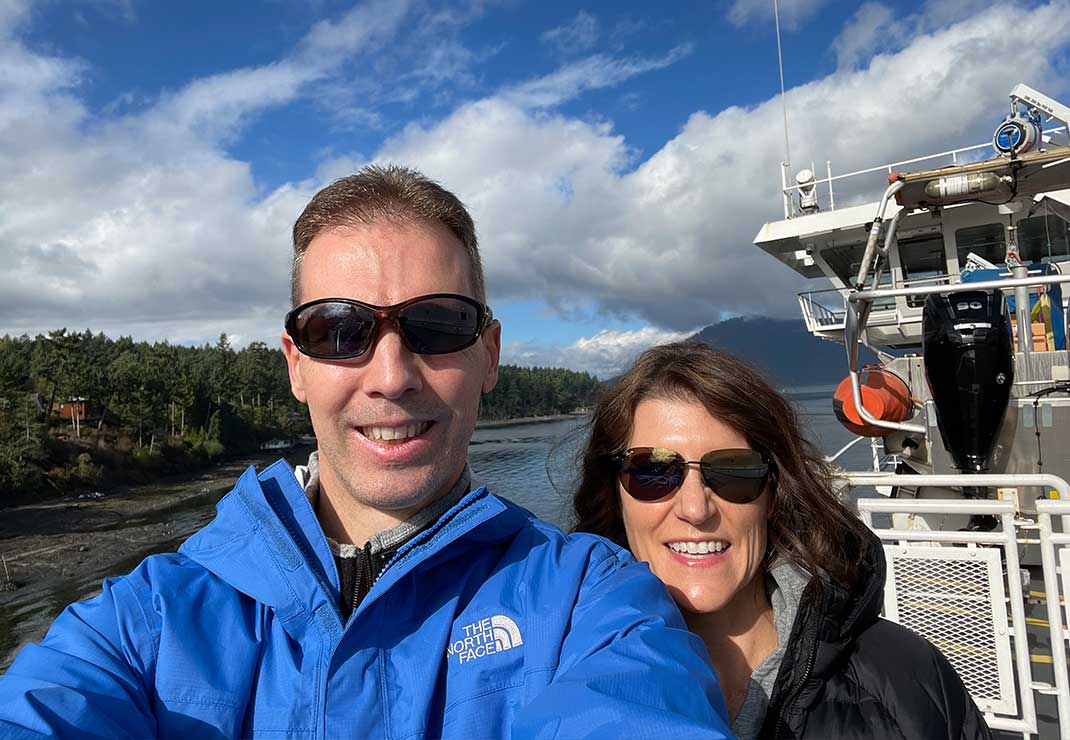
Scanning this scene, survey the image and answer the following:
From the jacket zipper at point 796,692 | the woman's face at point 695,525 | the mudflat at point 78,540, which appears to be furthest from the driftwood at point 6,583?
the jacket zipper at point 796,692

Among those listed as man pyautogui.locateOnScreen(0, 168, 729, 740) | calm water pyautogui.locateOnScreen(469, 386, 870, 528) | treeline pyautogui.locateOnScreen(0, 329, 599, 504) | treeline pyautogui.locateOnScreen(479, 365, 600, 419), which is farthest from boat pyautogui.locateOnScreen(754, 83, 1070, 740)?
treeline pyautogui.locateOnScreen(479, 365, 600, 419)

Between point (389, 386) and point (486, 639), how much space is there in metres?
0.58

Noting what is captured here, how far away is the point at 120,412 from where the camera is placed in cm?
4769

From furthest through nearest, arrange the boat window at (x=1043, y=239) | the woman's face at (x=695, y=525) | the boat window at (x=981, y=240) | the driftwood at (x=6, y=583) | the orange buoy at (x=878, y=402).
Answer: the driftwood at (x=6, y=583) < the boat window at (x=1043, y=239) < the boat window at (x=981, y=240) < the orange buoy at (x=878, y=402) < the woman's face at (x=695, y=525)

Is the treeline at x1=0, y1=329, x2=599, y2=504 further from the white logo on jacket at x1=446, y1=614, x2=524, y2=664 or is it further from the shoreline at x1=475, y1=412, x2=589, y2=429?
the white logo on jacket at x1=446, y1=614, x2=524, y2=664

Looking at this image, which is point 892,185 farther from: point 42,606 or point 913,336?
point 42,606

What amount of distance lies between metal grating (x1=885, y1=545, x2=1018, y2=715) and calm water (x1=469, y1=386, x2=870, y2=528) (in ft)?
2.39

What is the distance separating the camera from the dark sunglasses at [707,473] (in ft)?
6.46

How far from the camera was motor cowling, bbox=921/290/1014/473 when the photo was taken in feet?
17.5

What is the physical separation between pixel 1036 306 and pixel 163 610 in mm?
10641

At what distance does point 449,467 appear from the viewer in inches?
60.5

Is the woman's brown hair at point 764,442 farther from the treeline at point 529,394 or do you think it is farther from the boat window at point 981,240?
the treeline at point 529,394

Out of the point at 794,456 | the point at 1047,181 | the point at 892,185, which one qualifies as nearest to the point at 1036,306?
the point at 1047,181

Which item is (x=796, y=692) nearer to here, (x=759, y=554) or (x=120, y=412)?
(x=759, y=554)
